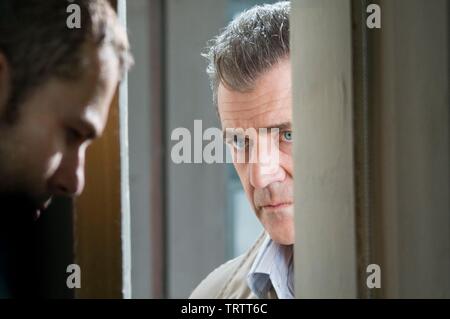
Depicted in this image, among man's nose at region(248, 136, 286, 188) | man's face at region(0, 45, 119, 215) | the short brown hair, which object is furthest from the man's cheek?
man's nose at region(248, 136, 286, 188)

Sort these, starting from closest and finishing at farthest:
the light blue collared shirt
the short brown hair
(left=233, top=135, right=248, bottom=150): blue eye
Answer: the short brown hair
the light blue collared shirt
(left=233, top=135, right=248, bottom=150): blue eye

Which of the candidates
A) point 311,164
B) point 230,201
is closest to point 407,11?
point 311,164

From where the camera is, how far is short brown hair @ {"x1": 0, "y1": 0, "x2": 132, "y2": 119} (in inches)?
52.4

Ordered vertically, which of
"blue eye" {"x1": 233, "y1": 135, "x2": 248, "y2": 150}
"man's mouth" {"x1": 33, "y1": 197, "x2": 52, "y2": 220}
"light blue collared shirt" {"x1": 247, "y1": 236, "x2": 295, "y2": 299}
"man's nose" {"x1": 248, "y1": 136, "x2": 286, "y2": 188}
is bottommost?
"light blue collared shirt" {"x1": 247, "y1": 236, "x2": 295, "y2": 299}

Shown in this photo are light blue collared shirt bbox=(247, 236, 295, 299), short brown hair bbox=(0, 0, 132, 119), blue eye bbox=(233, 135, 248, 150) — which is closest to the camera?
short brown hair bbox=(0, 0, 132, 119)

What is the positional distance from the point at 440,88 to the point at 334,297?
1.33ft

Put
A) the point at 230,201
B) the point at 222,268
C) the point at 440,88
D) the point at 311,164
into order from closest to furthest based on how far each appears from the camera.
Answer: the point at 440,88 < the point at 311,164 < the point at 222,268 < the point at 230,201

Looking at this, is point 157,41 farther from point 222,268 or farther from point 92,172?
point 92,172

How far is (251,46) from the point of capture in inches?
80.7

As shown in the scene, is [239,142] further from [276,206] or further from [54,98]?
[54,98]

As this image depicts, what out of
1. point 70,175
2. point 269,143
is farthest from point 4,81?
point 269,143

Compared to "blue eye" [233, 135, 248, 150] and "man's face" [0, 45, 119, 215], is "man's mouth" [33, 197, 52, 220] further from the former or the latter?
"blue eye" [233, 135, 248, 150]

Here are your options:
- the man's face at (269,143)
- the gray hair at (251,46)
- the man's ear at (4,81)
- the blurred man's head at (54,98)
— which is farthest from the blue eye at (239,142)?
the man's ear at (4,81)
